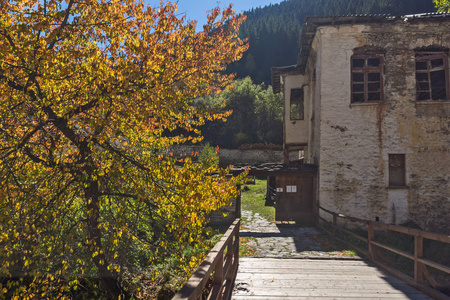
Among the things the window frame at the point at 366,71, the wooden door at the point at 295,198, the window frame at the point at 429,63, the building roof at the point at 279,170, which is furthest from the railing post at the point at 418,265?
the window frame at the point at 429,63

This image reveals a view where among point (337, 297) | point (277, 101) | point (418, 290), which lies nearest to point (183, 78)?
point (337, 297)

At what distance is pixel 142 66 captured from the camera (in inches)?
219

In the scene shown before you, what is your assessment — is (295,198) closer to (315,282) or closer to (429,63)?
(429,63)

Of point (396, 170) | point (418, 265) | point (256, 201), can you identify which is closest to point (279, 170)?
point (396, 170)

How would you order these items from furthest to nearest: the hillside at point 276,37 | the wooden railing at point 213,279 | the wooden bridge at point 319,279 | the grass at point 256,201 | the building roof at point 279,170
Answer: the hillside at point 276,37
the grass at point 256,201
the building roof at point 279,170
the wooden bridge at point 319,279
the wooden railing at point 213,279

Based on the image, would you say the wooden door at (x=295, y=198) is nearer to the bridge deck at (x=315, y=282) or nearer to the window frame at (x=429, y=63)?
the window frame at (x=429, y=63)

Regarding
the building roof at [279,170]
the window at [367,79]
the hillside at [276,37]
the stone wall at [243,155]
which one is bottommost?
the building roof at [279,170]

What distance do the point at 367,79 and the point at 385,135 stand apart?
2.31 metres

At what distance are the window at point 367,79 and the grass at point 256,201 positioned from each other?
676 centimetres

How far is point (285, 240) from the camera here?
10.9m

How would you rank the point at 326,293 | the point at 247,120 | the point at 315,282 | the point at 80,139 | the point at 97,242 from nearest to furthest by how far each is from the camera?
the point at 80,139 → the point at 326,293 → the point at 97,242 → the point at 315,282 → the point at 247,120

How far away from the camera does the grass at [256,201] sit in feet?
56.9

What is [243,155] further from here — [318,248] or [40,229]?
[40,229]

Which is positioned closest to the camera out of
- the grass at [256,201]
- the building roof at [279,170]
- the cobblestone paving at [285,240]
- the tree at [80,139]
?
the tree at [80,139]
